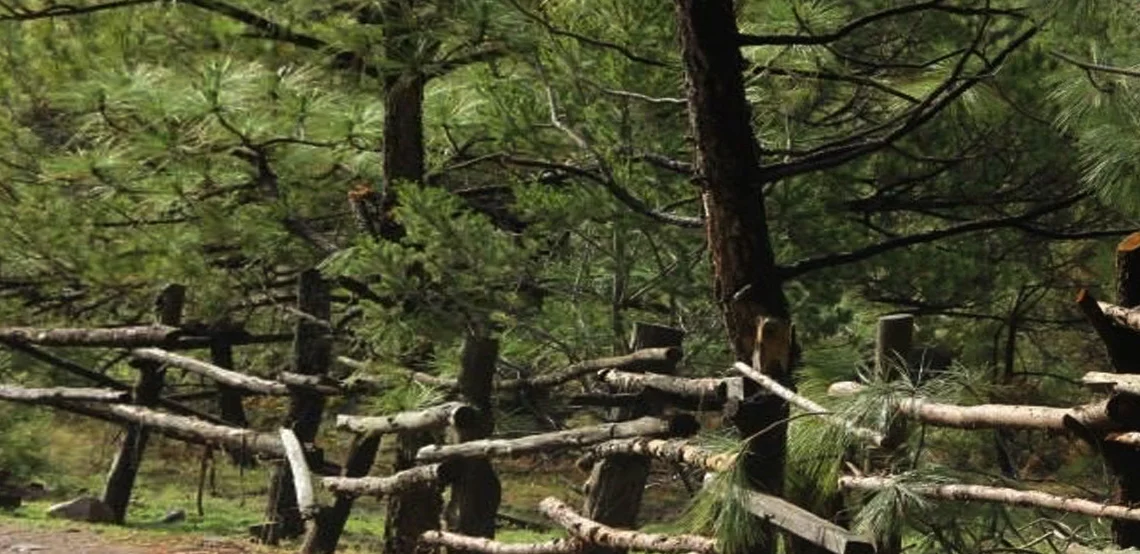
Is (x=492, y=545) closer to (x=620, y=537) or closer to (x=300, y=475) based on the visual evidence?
(x=620, y=537)

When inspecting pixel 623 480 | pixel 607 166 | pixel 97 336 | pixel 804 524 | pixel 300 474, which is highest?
pixel 607 166

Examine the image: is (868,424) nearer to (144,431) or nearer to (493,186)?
(493,186)

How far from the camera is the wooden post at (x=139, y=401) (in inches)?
409

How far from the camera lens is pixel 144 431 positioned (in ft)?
41.0

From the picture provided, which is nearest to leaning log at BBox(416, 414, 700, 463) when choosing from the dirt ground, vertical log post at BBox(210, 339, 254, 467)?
the dirt ground

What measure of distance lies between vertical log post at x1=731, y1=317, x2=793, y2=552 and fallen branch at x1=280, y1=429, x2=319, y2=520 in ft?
A: 12.3

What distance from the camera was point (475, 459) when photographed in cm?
737

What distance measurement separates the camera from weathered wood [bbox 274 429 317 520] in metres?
8.06

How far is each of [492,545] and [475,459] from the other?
465 mm

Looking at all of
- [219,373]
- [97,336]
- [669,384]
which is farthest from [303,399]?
[669,384]

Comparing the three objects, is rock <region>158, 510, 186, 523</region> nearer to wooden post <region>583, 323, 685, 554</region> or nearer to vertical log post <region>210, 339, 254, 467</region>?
vertical log post <region>210, 339, 254, 467</region>

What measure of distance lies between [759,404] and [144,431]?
8.84 meters

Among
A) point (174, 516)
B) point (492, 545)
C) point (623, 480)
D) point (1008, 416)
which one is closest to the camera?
point (1008, 416)

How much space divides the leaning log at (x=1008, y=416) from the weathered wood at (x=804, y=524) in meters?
0.43
